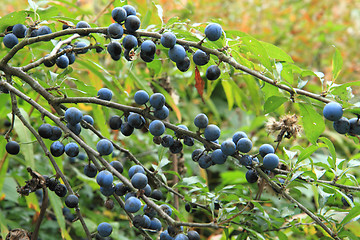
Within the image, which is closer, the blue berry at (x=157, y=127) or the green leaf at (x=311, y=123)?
the blue berry at (x=157, y=127)

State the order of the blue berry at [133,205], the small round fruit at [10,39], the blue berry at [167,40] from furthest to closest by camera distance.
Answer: the small round fruit at [10,39], the blue berry at [167,40], the blue berry at [133,205]

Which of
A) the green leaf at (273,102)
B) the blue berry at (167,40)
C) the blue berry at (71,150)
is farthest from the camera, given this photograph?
the green leaf at (273,102)

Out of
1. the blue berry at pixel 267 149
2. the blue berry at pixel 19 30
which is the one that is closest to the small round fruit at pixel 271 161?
the blue berry at pixel 267 149

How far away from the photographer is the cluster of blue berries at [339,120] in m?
1.27

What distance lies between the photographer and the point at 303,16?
6277 mm

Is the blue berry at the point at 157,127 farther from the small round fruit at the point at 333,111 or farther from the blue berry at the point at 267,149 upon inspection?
the small round fruit at the point at 333,111

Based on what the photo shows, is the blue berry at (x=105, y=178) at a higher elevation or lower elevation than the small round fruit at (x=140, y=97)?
lower

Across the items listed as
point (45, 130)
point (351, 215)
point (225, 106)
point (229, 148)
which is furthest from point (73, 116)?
point (225, 106)

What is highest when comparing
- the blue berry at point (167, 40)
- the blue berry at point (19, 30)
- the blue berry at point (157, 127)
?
the blue berry at point (167, 40)

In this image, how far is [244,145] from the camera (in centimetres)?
134

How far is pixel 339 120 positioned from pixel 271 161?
30 centimetres

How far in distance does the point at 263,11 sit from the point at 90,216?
16.3 feet

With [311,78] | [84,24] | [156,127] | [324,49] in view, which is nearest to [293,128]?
[156,127]

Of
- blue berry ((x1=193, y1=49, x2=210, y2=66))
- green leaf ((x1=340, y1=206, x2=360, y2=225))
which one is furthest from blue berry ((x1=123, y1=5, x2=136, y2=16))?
green leaf ((x1=340, y1=206, x2=360, y2=225))
